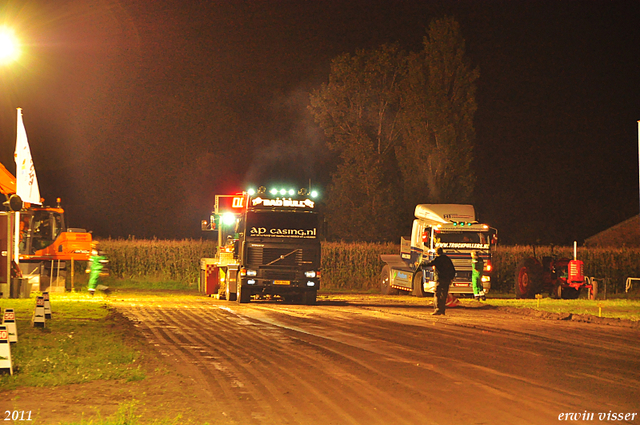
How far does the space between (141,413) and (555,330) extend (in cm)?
1261

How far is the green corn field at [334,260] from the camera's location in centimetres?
4294

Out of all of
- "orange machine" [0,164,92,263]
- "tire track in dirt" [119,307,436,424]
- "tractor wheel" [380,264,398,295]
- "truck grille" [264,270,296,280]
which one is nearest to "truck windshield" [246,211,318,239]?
"truck grille" [264,270,296,280]

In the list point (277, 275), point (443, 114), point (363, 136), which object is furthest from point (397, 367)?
point (363, 136)

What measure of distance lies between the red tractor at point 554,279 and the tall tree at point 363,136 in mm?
18208

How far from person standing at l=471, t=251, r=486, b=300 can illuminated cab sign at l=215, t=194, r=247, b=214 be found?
932 cm

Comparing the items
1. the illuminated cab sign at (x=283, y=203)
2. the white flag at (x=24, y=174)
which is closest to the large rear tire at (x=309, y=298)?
the illuminated cab sign at (x=283, y=203)

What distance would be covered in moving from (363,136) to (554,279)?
22.2 m

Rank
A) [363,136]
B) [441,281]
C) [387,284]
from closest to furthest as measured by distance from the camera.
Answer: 1. [441,281]
2. [387,284]
3. [363,136]

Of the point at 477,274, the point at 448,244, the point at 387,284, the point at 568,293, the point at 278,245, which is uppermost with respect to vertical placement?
the point at 448,244

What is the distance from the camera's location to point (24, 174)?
25.7 metres

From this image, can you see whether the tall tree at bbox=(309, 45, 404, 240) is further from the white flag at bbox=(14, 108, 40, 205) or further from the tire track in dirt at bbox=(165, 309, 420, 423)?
the tire track in dirt at bbox=(165, 309, 420, 423)

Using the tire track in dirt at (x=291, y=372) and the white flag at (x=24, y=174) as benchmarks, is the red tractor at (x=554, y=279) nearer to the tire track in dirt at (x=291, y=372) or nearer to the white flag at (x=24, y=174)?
the tire track in dirt at (x=291, y=372)

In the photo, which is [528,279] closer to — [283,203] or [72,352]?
[283,203]

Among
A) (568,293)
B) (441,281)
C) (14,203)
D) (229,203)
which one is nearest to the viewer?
(441,281)
